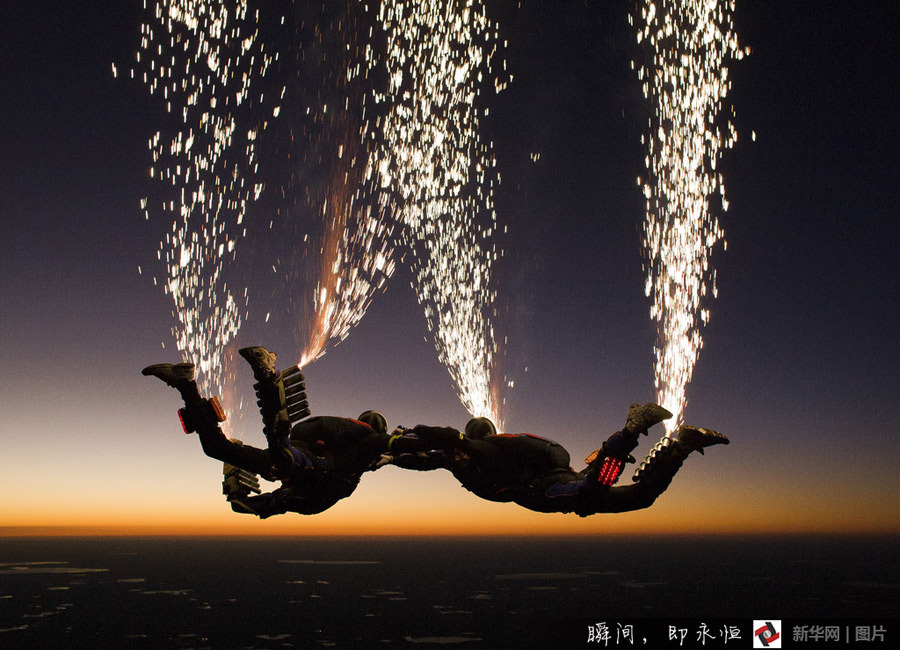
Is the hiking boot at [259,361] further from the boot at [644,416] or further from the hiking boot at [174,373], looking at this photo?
the boot at [644,416]

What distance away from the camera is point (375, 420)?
8.11 meters

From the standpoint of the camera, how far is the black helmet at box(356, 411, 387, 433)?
804cm

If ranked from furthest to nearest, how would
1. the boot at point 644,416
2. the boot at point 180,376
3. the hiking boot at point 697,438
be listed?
the hiking boot at point 697,438 < the boot at point 644,416 < the boot at point 180,376

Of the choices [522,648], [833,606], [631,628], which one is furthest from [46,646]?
[833,606]

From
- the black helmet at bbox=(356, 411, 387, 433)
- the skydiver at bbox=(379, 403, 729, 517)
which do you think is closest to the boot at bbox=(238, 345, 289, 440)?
the skydiver at bbox=(379, 403, 729, 517)

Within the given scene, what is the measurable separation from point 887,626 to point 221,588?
188 metres

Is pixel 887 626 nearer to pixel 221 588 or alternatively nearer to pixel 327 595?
pixel 327 595

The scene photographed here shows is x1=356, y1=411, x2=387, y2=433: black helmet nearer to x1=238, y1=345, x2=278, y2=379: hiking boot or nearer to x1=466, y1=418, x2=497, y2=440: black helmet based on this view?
x1=466, y1=418, x2=497, y2=440: black helmet

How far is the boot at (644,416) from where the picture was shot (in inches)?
246

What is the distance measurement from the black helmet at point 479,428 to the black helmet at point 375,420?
115 cm

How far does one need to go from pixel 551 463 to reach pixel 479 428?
1.10 meters

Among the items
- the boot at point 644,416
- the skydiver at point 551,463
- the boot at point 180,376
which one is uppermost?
the boot at point 180,376

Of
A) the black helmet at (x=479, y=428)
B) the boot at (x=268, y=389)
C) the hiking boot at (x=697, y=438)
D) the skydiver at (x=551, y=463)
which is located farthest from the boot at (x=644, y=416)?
the boot at (x=268, y=389)

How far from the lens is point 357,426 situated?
7.76 meters
